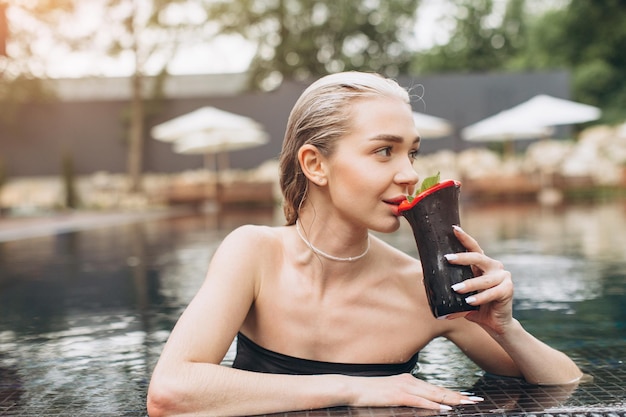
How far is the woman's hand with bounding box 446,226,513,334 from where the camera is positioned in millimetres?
1727

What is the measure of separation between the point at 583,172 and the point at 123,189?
488 inches

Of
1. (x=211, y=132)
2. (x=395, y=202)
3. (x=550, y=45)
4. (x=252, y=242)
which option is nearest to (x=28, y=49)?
(x=211, y=132)

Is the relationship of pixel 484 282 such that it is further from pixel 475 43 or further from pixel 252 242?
pixel 475 43

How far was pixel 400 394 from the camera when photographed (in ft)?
6.18

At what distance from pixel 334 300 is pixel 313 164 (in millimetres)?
393

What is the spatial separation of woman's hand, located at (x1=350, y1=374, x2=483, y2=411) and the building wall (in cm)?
2170

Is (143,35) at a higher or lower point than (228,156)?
higher

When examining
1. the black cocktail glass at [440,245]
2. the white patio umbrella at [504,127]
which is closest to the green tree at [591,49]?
the white patio umbrella at [504,127]

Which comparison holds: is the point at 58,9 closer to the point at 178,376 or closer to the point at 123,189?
the point at 123,189

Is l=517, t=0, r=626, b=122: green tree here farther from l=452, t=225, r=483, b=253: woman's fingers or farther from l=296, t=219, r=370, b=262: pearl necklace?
l=452, t=225, r=483, b=253: woman's fingers

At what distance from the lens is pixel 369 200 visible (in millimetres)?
1925

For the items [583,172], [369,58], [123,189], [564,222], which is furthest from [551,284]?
[369,58]

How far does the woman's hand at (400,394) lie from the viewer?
1.88m

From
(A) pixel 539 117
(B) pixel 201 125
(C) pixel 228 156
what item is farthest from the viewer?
(C) pixel 228 156
